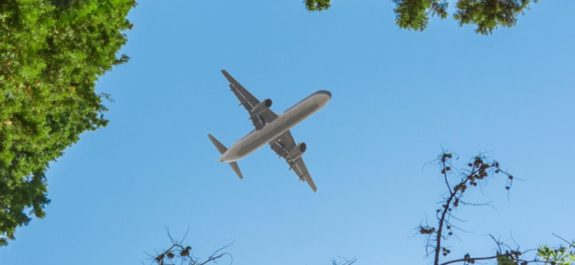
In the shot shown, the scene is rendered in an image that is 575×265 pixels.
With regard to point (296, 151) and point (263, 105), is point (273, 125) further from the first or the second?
point (296, 151)

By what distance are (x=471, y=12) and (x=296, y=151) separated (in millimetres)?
34628

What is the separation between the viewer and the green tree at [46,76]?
751 inches

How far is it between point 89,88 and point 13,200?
7.63 meters

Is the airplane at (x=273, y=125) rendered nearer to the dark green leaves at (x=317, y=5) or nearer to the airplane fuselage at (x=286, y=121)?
the airplane fuselage at (x=286, y=121)

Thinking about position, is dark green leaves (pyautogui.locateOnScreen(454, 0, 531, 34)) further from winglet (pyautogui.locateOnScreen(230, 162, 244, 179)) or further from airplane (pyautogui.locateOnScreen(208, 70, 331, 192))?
winglet (pyautogui.locateOnScreen(230, 162, 244, 179))

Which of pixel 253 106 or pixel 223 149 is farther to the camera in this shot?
pixel 223 149

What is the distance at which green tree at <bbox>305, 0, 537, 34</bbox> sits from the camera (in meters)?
17.2

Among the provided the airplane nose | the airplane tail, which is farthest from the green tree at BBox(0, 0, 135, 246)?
the airplane tail

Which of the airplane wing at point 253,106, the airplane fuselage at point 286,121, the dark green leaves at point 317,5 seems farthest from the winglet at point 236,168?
the dark green leaves at point 317,5

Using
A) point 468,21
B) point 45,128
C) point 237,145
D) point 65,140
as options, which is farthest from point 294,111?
point 468,21

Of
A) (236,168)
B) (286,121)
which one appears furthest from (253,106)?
(236,168)

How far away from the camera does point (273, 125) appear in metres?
45.9

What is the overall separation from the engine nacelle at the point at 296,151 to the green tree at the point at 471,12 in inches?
1265

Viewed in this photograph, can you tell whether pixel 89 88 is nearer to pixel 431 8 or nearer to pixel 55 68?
pixel 55 68
